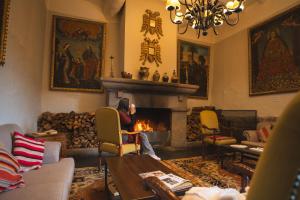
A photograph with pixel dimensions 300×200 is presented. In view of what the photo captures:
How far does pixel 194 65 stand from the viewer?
5.80 m

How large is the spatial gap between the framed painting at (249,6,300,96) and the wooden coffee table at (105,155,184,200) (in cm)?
348

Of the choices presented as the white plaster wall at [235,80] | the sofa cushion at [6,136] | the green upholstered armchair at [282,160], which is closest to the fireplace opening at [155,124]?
the white plaster wall at [235,80]

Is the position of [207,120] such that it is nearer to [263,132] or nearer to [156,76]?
[263,132]

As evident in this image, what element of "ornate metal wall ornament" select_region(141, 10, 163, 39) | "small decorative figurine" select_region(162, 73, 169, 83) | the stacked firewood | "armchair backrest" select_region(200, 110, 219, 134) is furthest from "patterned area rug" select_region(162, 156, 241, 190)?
"ornate metal wall ornament" select_region(141, 10, 163, 39)

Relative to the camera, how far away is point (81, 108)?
462cm

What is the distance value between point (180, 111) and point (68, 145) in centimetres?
278

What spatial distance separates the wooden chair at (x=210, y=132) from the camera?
3.72 metres

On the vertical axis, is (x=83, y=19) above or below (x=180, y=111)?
above

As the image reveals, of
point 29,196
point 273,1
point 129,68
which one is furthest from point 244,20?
point 29,196

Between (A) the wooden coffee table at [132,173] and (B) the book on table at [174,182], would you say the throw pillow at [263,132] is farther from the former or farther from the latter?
(B) the book on table at [174,182]

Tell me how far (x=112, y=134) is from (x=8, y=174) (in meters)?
1.61

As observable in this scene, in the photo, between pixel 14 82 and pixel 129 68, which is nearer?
pixel 14 82

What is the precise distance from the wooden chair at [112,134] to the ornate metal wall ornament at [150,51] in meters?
2.21

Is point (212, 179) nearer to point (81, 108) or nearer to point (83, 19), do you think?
point (81, 108)
